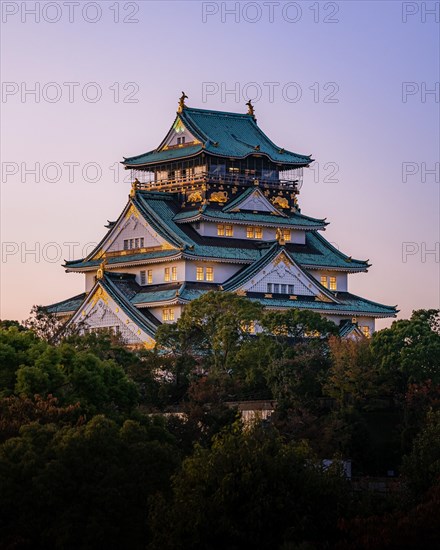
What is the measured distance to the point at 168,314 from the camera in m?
104

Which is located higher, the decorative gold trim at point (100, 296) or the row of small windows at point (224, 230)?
the row of small windows at point (224, 230)

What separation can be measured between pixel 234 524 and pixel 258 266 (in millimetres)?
53865

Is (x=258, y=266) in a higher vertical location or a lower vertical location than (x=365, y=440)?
higher

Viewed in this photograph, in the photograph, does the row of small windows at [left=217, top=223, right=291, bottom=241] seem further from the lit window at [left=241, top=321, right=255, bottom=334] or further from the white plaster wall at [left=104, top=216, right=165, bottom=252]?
the lit window at [left=241, top=321, right=255, bottom=334]

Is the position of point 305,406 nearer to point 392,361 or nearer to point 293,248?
point 392,361

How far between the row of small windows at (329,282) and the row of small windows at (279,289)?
610 centimetres

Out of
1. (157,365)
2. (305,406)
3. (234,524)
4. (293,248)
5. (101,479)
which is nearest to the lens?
(234,524)

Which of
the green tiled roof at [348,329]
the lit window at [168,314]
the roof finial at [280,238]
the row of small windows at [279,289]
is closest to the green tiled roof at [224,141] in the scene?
the roof finial at [280,238]

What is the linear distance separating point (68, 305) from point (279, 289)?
47.2 ft

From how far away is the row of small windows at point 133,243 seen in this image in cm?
10875

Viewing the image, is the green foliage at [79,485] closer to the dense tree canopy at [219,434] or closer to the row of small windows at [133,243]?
the dense tree canopy at [219,434]

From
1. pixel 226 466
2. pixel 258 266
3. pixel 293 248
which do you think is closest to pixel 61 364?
pixel 226 466

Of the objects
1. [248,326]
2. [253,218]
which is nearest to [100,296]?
[253,218]

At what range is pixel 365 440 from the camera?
7750 cm
